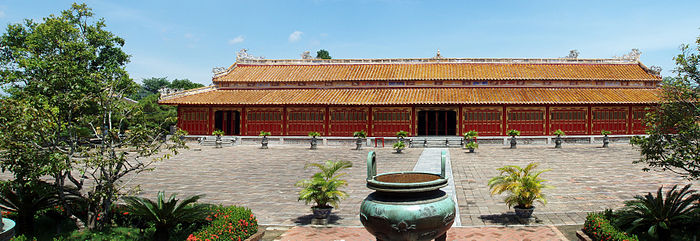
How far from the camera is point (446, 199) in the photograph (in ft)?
18.2

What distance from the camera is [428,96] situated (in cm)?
2978

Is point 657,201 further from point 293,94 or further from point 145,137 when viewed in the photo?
point 293,94

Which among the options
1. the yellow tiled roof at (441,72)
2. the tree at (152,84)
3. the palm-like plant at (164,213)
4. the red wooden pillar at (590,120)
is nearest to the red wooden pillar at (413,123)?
the yellow tiled roof at (441,72)

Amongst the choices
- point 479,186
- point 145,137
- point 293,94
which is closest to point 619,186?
point 479,186

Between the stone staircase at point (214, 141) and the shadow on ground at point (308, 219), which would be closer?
the shadow on ground at point (308, 219)

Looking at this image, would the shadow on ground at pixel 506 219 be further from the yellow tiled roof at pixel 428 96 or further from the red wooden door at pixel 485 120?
the red wooden door at pixel 485 120

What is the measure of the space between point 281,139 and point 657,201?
23701mm

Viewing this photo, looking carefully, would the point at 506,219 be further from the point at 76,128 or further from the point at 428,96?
the point at 428,96

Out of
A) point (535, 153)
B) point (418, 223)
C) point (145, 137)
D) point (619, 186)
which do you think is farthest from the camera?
point (535, 153)

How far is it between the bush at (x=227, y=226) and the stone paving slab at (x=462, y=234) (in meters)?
0.64

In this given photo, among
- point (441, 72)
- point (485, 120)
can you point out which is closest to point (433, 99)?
point (441, 72)

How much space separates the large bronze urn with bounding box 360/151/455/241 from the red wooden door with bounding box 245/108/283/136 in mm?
26237

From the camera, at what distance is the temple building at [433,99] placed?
29422 millimetres

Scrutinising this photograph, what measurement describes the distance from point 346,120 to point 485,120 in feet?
34.4
